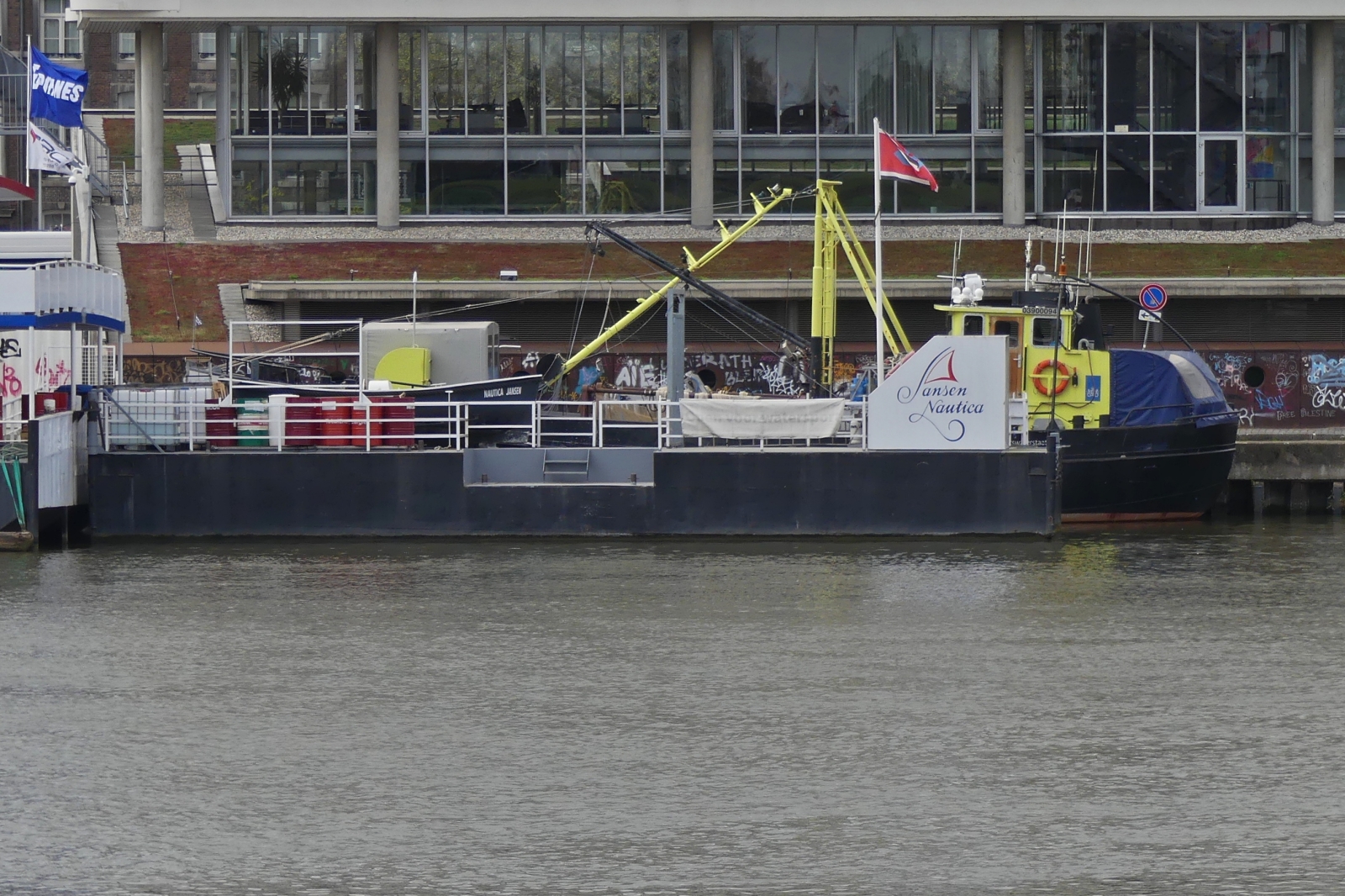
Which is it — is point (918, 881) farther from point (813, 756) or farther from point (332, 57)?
point (332, 57)

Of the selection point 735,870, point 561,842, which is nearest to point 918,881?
point 735,870

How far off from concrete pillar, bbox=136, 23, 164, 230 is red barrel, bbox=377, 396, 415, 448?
27998mm

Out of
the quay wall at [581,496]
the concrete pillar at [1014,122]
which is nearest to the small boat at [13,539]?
the quay wall at [581,496]

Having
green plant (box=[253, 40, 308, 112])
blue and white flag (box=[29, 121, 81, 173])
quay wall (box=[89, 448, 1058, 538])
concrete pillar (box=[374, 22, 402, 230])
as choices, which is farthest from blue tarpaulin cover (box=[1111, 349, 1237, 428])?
green plant (box=[253, 40, 308, 112])

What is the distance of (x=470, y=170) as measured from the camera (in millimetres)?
57781

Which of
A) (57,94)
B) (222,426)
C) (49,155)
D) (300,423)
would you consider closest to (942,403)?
(300,423)

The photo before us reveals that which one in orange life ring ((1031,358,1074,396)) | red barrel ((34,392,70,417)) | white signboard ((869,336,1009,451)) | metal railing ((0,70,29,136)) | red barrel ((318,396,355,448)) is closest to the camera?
white signboard ((869,336,1009,451))

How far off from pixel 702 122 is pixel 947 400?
2825cm

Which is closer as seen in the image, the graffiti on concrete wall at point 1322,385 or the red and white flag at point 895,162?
the red and white flag at point 895,162

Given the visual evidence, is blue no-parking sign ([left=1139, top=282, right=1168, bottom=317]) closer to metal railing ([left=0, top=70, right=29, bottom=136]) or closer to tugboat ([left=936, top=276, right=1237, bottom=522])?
tugboat ([left=936, top=276, right=1237, bottom=522])

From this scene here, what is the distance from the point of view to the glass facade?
189 feet

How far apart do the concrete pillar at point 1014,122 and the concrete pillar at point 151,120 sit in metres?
26.1

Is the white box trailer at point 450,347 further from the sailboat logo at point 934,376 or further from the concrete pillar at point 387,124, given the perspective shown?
the concrete pillar at point 387,124

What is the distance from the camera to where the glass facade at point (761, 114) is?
189 feet
